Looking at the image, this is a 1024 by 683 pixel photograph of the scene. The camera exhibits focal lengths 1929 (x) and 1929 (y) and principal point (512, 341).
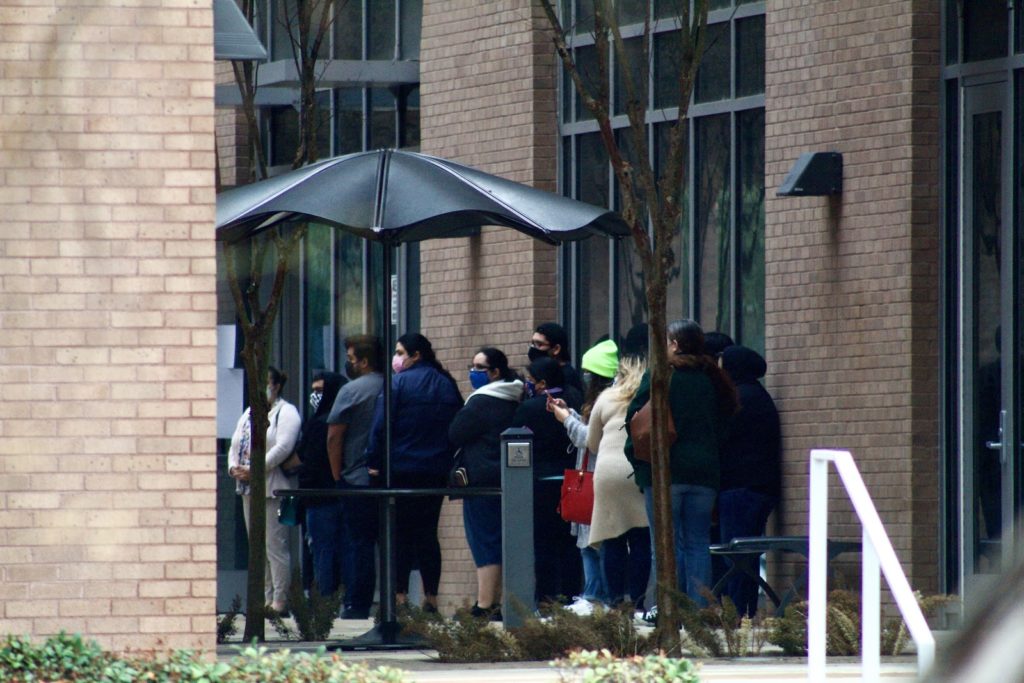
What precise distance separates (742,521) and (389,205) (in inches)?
129

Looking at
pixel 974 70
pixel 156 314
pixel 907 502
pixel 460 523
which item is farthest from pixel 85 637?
pixel 460 523

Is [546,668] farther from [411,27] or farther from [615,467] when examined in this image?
[411,27]

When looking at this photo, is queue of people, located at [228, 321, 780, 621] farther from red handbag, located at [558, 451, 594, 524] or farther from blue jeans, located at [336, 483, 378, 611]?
red handbag, located at [558, 451, 594, 524]

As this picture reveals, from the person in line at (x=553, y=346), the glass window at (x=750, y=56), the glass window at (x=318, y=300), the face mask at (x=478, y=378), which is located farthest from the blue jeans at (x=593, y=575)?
the glass window at (x=318, y=300)

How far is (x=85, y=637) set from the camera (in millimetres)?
7246

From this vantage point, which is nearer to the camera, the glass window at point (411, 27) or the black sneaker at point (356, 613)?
the black sneaker at point (356, 613)

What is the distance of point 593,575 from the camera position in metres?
11.4

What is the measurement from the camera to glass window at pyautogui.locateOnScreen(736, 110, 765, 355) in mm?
12641

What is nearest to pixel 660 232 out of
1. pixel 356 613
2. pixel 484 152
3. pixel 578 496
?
pixel 578 496

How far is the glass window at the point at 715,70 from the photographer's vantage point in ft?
42.4

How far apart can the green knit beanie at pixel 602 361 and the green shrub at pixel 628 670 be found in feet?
14.5

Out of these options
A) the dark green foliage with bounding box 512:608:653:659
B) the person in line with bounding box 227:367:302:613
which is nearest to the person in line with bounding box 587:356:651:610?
the dark green foliage with bounding box 512:608:653:659

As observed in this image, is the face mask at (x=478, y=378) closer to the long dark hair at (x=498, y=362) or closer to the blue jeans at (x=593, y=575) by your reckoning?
the long dark hair at (x=498, y=362)

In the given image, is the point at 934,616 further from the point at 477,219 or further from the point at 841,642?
the point at 477,219
